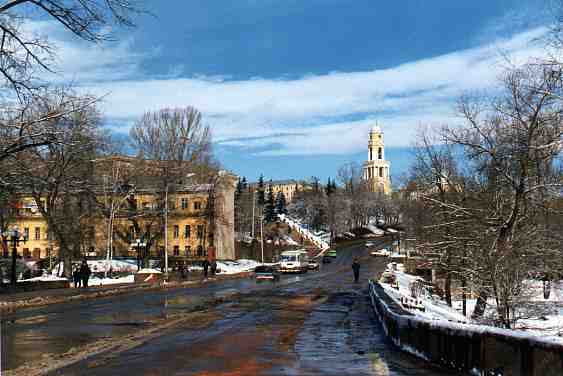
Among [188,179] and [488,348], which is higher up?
[188,179]

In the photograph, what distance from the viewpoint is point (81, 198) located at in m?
58.2

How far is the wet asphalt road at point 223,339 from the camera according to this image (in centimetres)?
1149

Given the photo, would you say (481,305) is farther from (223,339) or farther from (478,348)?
(478,348)

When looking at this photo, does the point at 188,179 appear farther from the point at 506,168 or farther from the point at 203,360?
the point at 203,360

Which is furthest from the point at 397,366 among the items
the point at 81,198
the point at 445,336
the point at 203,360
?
the point at 81,198

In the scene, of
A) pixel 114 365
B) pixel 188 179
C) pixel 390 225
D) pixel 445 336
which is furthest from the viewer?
pixel 390 225

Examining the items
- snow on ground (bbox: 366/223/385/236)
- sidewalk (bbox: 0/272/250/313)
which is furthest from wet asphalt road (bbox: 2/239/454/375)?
snow on ground (bbox: 366/223/385/236)

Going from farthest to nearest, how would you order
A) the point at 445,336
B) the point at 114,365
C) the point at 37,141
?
1. the point at 37,141
2. the point at 114,365
3. the point at 445,336

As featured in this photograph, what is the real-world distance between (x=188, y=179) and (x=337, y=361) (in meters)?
57.7

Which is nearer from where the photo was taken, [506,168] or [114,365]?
[114,365]

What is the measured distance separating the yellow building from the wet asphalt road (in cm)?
2918

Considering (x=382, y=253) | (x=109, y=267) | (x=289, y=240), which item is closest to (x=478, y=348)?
(x=109, y=267)

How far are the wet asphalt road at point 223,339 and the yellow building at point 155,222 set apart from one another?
29.2 m

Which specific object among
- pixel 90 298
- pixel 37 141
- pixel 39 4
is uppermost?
pixel 39 4
